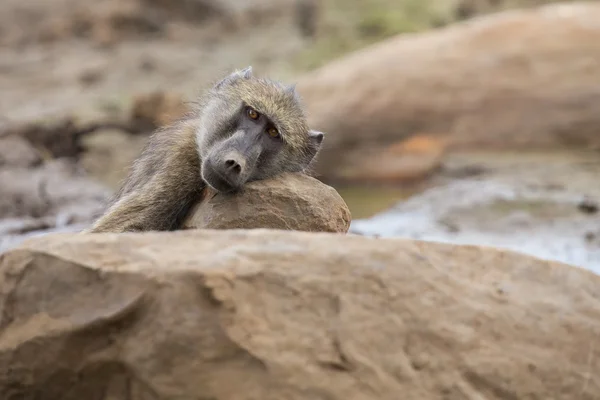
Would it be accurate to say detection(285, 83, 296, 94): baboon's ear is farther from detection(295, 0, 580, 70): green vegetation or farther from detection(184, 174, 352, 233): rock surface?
detection(295, 0, 580, 70): green vegetation

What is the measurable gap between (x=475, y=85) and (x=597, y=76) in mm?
1310

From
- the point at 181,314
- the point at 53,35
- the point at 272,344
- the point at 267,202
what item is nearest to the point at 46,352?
the point at 181,314

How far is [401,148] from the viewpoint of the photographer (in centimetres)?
973

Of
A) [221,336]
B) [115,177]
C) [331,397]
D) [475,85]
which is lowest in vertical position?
[115,177]

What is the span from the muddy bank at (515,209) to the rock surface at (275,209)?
3136 millimetres

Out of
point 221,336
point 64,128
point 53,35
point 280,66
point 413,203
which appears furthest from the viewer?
point 53,35

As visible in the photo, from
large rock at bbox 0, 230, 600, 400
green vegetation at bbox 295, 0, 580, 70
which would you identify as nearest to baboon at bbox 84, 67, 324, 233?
large rock at bbox 0, 230, 600, 400

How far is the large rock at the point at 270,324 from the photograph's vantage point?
243 cm

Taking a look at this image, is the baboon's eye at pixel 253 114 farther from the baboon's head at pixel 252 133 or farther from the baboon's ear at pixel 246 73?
the baboon's ear at pixel 246 73

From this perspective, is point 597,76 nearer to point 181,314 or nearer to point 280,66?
point 280,66

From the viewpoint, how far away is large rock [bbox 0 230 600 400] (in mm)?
2430

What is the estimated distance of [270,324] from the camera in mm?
2490

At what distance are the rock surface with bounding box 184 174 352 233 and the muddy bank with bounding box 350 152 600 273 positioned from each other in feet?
10.3

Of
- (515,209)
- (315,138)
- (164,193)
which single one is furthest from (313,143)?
(515,209)
